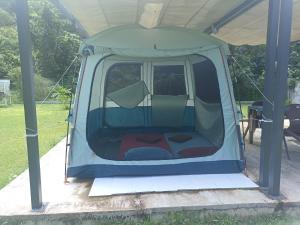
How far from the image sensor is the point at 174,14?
4562 millimetres

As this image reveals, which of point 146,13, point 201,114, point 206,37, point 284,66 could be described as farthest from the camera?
point 201,114

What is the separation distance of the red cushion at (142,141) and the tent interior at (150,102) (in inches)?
0.6

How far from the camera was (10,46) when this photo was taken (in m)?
19.0

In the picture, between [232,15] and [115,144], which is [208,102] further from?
[115,144]

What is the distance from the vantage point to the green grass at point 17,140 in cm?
434

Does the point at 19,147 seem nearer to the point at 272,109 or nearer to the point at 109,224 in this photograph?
the point at 109,224

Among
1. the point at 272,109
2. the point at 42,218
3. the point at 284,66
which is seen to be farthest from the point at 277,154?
the point at 42,218

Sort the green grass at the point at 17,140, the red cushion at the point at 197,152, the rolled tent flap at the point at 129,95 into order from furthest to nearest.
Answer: the rolled tent flap at the point at 129,95 → the green grass at the point at 17,140 → the red cushion at the point at 197,152

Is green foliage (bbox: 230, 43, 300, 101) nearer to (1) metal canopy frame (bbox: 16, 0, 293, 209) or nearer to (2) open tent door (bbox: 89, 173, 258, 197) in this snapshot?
(2) open tent door (bbox: 89, 173, 258, 197)

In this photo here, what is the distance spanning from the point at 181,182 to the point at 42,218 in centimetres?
139

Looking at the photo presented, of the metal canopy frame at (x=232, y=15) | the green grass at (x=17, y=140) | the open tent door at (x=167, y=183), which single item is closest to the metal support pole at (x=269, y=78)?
the open tent door at (x=167, y=183)

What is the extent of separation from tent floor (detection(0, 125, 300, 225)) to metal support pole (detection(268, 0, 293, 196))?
0.22 metres

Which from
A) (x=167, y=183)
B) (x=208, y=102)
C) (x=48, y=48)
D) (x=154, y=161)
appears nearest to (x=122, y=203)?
(x=167, y=183)

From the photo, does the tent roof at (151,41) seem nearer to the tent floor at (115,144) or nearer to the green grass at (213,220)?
the tent floor at (115,144)
